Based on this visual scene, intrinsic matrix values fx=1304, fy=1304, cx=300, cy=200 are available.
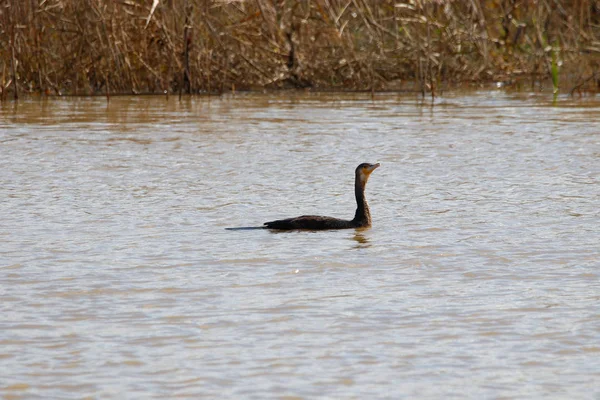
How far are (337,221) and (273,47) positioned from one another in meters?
12.8

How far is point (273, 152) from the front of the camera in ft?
49.3

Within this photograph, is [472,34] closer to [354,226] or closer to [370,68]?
[370,68]

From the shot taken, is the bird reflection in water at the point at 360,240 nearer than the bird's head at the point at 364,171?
Yes

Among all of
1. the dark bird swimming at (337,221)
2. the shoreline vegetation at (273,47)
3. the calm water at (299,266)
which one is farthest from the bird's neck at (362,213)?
the shoreline vegetation at (273,47)

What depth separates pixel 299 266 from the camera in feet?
27.7

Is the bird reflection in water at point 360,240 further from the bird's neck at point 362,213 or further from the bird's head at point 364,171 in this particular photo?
the bird's head at point 364,171

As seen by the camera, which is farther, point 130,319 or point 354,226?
point 354,226

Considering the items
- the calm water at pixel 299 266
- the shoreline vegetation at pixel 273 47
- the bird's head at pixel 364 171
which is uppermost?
the shoreline vegetation at pixel 273 47

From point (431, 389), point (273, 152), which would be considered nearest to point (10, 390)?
point (431, 389)

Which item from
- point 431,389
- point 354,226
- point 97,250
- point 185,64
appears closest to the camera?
point 431,389

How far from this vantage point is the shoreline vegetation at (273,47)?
2081cm

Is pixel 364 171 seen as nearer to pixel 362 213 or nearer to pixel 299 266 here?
pixel 362 213

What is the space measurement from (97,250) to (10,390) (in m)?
3.43

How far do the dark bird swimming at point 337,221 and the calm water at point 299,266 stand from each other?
0.25ft
